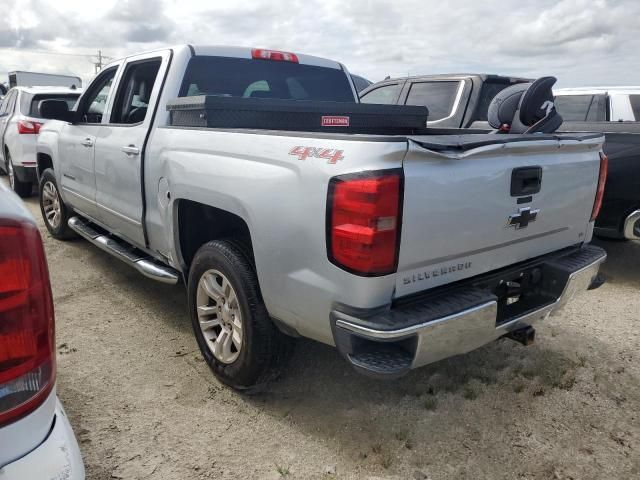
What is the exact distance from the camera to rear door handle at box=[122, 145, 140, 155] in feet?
11.5

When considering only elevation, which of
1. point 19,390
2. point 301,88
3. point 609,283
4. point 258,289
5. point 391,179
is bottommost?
point 609,283

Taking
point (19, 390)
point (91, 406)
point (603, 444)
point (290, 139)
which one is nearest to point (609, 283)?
point (603, 444)

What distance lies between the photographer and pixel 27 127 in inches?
305

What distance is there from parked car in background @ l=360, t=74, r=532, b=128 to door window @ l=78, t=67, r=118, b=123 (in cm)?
357

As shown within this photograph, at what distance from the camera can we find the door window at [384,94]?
7.02 m

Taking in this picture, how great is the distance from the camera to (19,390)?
1207mm

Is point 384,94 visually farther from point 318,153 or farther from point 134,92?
point 318,153

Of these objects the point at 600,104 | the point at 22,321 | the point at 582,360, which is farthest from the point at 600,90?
the point at 22,321

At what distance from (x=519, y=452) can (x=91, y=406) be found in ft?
7.14

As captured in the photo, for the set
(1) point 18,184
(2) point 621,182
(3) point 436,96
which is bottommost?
(1) point 18,184

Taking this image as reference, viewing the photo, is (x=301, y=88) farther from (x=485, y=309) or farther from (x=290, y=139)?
(x=485, y=309)

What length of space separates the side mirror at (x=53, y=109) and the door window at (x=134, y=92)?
54 cm

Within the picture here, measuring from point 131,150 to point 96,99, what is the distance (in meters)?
1.64

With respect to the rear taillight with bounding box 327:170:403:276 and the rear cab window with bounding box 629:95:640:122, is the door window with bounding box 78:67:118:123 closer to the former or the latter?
the rear taillight with bounding box 327:170:403:276
